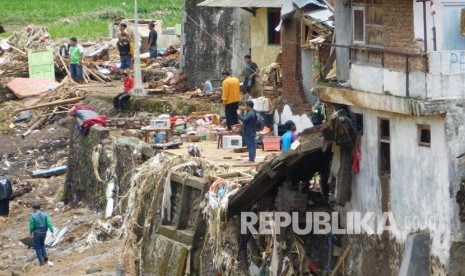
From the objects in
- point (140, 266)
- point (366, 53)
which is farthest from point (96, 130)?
point (366, 53)

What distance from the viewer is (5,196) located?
3697 centimetres

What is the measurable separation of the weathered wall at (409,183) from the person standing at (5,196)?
13.3 meters

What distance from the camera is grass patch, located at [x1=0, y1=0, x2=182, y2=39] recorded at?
58.5 m

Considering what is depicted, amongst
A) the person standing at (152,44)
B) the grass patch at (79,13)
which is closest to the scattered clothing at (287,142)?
the person standing at (152,44)

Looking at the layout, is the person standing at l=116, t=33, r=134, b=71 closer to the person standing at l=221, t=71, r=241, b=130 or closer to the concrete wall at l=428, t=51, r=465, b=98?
the person standing at l=221, t=71, r=241, b=130

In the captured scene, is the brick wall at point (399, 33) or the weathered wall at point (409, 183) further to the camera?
the brick wall at point (399, 33)

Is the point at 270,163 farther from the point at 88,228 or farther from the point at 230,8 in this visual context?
the point at 230,8

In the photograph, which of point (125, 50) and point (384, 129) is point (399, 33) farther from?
point (125, 50)

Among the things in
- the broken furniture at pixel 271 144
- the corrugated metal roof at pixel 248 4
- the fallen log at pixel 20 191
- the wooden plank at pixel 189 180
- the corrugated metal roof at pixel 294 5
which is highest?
the corrugated metal roof at pixel 248 4

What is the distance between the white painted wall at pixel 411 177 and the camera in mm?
23297

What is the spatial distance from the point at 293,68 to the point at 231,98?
1.54 m

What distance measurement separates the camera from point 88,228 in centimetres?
3419

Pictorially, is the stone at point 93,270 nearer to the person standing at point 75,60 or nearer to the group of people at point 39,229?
the group of people at point 39,229

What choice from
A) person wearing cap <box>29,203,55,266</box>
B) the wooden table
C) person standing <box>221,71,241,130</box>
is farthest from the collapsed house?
the wooden table
